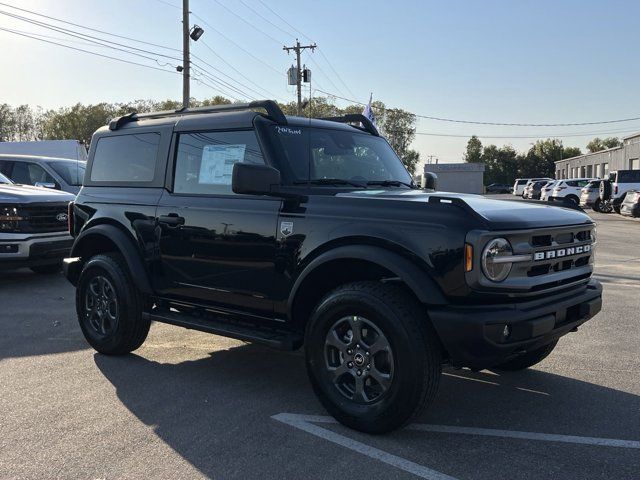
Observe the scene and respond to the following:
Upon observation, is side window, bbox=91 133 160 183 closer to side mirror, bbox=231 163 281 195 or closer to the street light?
side mirror, bbox=231 163 281 195

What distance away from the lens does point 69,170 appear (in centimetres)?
1259

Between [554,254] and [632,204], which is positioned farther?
[632,204]

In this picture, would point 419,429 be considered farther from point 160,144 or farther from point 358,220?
point 160,144

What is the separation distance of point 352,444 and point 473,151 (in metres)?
112

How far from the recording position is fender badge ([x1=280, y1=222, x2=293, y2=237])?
3.95 meters

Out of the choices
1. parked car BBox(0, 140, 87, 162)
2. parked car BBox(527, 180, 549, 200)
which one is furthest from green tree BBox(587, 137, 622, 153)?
parked car BBox(0, 140, 87, 162)

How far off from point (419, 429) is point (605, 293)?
5688 mm

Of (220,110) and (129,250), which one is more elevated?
(220,110)

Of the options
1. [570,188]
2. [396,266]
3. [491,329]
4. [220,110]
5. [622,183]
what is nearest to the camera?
[491,329]

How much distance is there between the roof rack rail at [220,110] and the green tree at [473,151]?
104 metres

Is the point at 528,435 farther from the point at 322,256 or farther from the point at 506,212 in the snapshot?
the point at 322,256

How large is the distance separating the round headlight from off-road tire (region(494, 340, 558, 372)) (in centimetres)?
157

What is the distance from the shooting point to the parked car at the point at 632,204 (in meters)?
23.1

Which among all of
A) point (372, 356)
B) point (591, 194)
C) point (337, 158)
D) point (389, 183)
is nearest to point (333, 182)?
point (337, 158)
